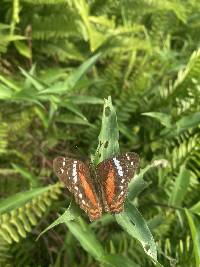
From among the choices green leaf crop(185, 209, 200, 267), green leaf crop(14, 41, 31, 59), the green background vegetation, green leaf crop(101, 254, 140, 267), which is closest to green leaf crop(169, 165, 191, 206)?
the green background vegetation

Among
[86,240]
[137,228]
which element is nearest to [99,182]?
[137,228]

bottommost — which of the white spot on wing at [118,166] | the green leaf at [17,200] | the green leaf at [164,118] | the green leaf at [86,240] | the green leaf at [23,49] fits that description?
the green leaf at [86,240]

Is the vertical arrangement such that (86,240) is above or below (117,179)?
below

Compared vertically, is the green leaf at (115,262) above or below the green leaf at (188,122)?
below

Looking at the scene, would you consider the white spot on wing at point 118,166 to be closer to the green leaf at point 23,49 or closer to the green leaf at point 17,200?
the green leaf at point 17,200

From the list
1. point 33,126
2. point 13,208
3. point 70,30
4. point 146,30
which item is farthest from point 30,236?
point 146,30

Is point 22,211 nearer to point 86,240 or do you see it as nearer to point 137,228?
point 86,240

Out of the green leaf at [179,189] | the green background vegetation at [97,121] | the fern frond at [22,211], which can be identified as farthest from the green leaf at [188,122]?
the fern frond at [22,211]
